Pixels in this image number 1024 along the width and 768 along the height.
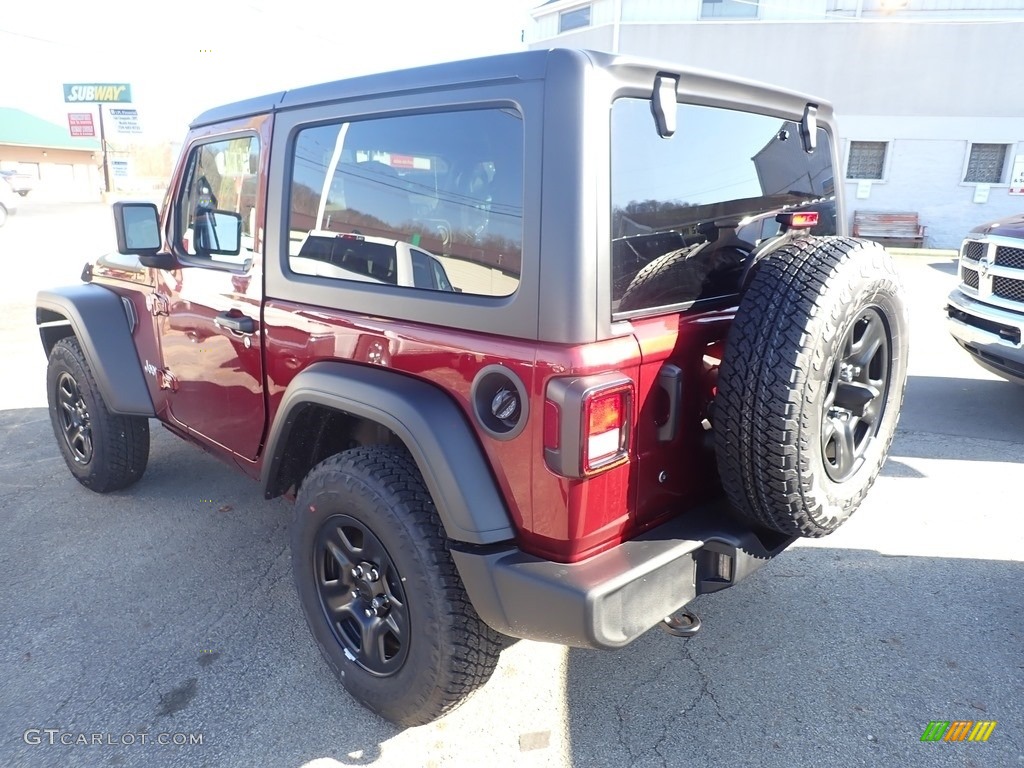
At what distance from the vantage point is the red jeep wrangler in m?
1.83

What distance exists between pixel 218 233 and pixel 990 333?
497 cm

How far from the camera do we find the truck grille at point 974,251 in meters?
5.16

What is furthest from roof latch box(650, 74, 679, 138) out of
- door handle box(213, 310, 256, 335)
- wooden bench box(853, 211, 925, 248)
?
wooden bench box(853, 211, 925, 248)

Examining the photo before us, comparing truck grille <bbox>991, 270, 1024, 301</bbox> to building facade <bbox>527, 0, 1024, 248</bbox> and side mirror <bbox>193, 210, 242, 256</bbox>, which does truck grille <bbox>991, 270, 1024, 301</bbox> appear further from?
building facade <bbox>527, 0, 1024, 248</bbox>

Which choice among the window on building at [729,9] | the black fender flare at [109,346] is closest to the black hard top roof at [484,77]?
the black fender flare at [109,346]

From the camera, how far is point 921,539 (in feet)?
11.7

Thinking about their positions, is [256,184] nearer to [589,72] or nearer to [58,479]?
[589,72]

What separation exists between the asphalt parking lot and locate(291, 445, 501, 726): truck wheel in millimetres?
217

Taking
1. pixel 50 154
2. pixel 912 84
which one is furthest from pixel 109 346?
pixel 50 154

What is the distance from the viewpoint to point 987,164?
19297 millimetres

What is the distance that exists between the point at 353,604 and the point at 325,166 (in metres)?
1.50

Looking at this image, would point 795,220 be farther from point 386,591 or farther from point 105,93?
point 105,93

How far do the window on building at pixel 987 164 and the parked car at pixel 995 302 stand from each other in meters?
17.3

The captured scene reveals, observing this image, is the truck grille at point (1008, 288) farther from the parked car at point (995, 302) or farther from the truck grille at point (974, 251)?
the truck grille at point (974, 251)
